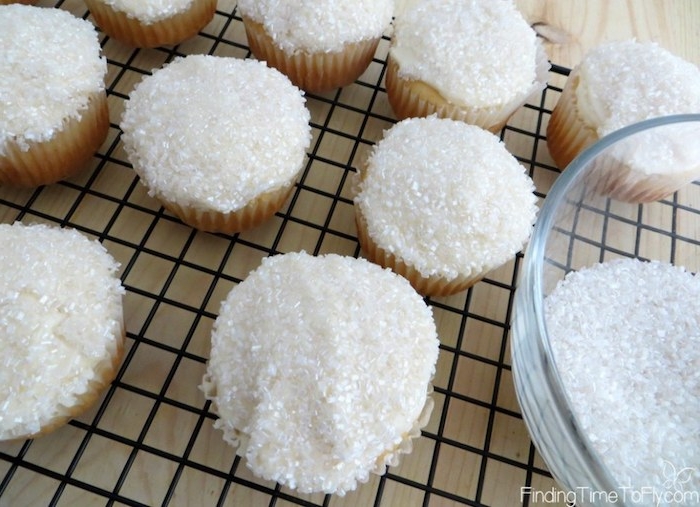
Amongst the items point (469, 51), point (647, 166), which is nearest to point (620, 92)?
point (647, 166)

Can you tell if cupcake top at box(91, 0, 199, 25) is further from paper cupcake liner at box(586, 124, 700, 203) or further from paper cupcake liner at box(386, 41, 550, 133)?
paper cupcake liner at box(586, 124, 700, 203)

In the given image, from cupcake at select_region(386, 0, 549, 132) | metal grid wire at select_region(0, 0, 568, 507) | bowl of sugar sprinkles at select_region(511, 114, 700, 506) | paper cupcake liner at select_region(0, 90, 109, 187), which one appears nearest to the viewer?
bowl of sugar sprinkles at select_region(511, 114, 700, 506)

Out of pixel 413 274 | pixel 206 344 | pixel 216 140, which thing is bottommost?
pixel 206 344

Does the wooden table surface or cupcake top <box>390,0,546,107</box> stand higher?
cupcake top <box>390,0,546,107</box>

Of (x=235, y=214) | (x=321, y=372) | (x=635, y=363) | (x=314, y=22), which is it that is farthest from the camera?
(x=314, y=22)

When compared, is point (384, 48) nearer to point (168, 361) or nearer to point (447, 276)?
point (447, 276)

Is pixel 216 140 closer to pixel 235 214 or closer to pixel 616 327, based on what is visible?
pixel 235 214

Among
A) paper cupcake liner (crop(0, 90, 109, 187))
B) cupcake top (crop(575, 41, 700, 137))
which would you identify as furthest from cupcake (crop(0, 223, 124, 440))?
cupcake top (crop(575, 41, 700, 137))
